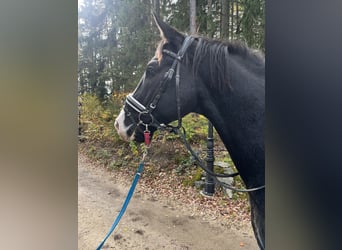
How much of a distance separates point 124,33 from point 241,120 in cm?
64

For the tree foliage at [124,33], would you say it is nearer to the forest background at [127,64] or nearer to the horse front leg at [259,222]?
the forest background at [127,64]

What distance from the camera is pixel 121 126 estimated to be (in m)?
1.37

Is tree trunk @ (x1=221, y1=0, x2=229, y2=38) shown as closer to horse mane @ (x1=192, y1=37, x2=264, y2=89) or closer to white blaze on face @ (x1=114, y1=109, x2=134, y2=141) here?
horse mane @ (x1=192, y1=37, x2=264, y2=89)

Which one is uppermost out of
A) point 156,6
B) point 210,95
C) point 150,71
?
point 156,6

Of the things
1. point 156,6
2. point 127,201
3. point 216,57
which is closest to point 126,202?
point 127,201

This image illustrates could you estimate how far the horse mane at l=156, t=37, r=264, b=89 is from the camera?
4.24 ft

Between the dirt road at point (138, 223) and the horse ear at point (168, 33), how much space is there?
0.65m

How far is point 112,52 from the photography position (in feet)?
4.46

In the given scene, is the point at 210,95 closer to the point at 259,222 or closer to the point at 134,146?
the point at 134,146

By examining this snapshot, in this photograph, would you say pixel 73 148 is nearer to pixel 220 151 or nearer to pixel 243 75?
pixel 220 151
